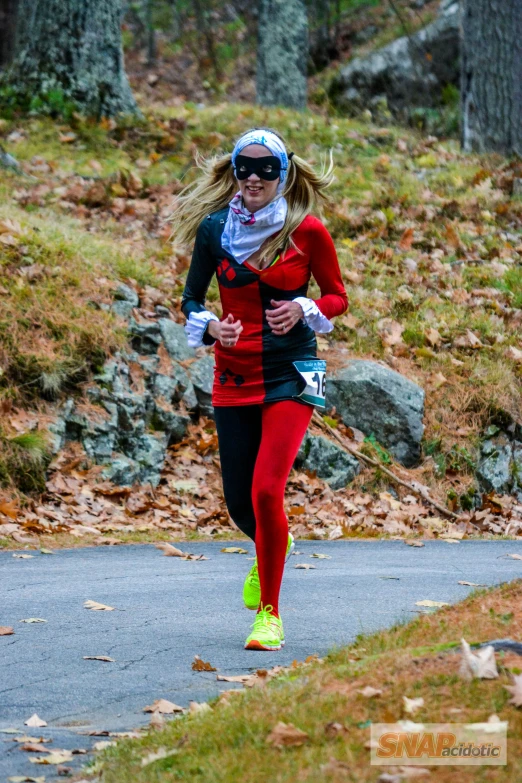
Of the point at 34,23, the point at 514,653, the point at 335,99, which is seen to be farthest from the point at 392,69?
the point at 514,653

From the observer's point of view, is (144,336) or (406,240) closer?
(144,336)

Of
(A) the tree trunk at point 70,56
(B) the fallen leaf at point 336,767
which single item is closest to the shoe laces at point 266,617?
(B) the fallen leaf at point 336,767

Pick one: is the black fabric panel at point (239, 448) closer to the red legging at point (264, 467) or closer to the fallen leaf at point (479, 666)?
the red legging at point (264, 467)

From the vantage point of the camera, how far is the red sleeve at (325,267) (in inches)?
195

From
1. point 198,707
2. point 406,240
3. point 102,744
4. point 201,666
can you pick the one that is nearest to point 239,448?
point 201,666

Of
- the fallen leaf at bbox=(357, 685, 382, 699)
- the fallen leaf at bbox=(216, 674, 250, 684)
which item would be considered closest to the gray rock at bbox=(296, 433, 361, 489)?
→ the fallen leaf at bbox=(216, 674, 250, 684)

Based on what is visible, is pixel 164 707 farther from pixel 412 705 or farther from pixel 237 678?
pixel 412 705

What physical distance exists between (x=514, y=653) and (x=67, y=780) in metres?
1.46

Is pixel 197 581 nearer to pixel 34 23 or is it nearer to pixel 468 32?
pixel 34 23

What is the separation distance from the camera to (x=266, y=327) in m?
4.89

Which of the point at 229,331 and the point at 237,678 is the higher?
the point at 229,331

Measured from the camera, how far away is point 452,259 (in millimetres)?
13867

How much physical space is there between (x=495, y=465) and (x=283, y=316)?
654 cm

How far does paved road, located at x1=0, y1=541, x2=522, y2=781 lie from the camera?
418 centimetres
